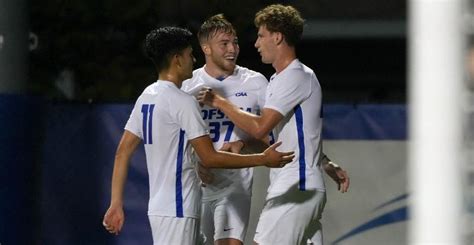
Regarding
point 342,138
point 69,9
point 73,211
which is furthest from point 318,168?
point 69,9

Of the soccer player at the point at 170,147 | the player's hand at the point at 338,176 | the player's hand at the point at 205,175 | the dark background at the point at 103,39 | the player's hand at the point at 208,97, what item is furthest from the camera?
the dark background at the point at 103,39

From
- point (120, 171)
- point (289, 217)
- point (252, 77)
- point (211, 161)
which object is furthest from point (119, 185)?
point (252, 77)

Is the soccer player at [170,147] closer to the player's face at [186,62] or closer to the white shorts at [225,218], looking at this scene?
the player's face at [186,62]

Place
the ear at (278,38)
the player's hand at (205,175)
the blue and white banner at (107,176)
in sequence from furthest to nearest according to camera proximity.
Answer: the blue and white banner at (107,176), the player's hand at (205,175), the ear at (278,38)

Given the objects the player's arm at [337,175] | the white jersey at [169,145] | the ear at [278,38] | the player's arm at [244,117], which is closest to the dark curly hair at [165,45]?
the white jersey at [169,145]

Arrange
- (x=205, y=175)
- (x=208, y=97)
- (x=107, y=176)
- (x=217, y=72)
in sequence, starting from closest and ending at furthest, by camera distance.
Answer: (x=208, y=97) → (x=205, y=175) → (x=217, y=72) → (x=107, y=176)

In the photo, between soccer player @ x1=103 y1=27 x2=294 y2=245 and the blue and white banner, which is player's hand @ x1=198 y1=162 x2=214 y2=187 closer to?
soccer player @ x1=103 y1=27 x2=294 y2=245

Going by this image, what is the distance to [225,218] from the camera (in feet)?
24.1

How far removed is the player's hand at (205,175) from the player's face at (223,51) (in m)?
0.62

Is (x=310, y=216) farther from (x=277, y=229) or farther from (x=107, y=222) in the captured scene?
(x=107, y=222)

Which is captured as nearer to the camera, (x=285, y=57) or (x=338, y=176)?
(x=285, y=57)

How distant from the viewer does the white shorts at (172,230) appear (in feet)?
20.4

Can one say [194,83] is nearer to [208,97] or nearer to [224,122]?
[224,122]

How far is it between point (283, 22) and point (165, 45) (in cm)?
60
